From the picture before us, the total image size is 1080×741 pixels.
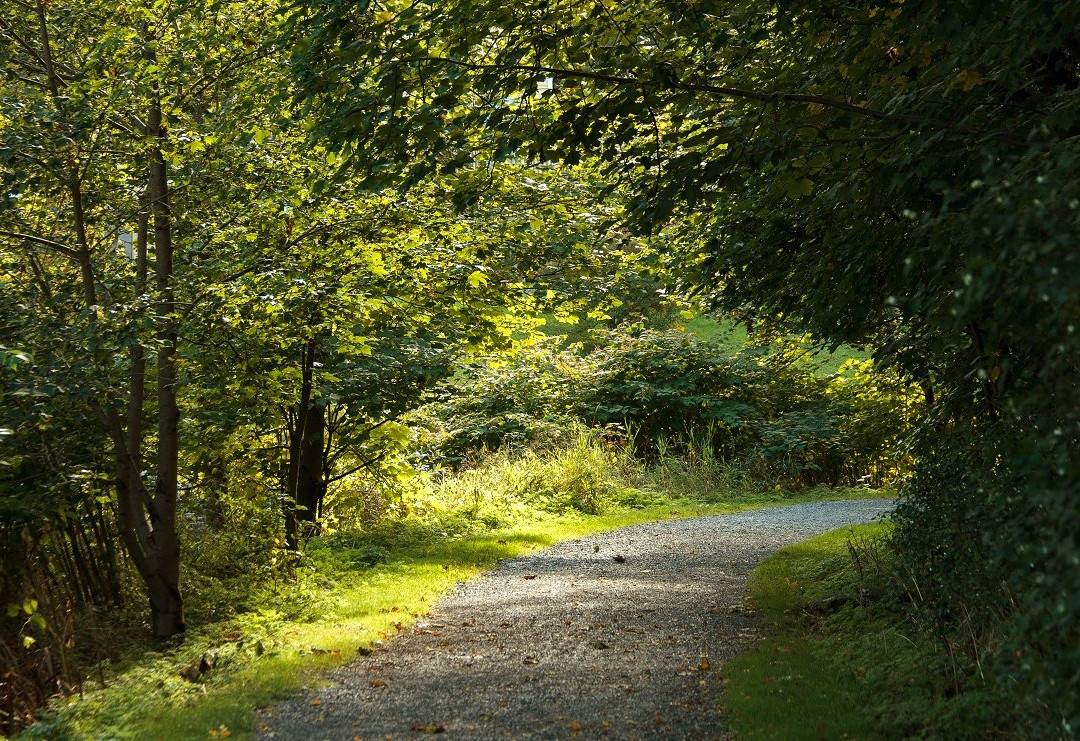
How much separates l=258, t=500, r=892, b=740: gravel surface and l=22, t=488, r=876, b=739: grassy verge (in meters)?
0.25


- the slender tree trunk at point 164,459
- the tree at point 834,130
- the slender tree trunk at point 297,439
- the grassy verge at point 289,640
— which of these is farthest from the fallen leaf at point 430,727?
the slender tree trunk at point 297,439

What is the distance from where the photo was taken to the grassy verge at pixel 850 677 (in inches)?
187

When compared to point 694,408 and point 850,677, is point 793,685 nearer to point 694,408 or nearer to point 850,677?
point 850,677

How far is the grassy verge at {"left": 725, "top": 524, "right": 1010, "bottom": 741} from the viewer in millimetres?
4750

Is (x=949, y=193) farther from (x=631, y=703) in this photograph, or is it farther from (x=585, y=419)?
(x=585, y=419)

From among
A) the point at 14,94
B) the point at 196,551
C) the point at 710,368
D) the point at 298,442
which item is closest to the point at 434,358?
the point at 298,442

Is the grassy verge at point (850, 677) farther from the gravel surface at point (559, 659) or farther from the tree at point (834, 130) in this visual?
A: the tree at point (834, 130)

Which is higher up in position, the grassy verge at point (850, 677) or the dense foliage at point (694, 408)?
the dense foliage at point (694, 408)

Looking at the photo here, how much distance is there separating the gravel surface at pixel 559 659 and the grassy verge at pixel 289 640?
0.25 metres

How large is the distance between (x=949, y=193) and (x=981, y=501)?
2.12 meters

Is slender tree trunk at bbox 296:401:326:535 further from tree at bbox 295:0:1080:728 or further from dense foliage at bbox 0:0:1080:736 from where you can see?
tree at bbox 295:0:1080:728

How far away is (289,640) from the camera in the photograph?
763 cm

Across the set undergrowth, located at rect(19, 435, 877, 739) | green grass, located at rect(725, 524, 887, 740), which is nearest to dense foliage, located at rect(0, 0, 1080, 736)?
undergrowth, located at rect(19, 435, 877, 739)

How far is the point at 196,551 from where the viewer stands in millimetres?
10000
